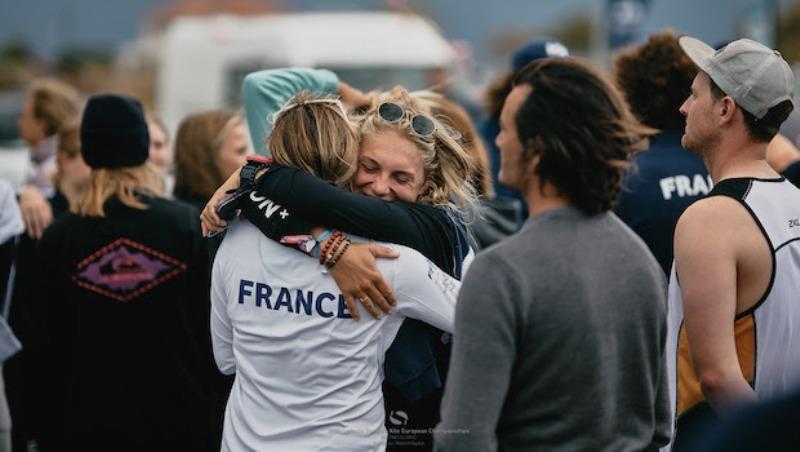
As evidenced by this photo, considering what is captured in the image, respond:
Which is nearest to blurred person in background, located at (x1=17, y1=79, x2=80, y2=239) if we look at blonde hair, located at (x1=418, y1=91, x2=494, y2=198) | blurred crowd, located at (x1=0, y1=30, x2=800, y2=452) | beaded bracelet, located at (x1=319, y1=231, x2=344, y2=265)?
blurred crowd, located at (x1=0, y1=30, x2=800, y2=452)

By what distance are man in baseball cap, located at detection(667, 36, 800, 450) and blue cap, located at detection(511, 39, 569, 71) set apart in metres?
2.55

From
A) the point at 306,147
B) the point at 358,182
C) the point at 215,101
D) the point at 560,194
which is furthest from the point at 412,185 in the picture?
the point at 215,101

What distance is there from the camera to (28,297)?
4.89 meters

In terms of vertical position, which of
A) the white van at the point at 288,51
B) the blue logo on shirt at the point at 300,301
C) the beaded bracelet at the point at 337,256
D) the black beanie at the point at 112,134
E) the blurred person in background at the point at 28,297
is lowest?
the white van at the point at 288,51

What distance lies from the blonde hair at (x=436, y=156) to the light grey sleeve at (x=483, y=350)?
1.00 meters

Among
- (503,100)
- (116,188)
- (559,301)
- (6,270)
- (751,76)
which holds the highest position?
(751,76)

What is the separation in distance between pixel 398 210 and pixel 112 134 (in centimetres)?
189

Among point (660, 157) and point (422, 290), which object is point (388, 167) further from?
point (660, 157)

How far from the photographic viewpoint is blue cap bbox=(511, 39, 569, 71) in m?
6.12

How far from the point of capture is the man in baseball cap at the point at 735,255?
322 cm

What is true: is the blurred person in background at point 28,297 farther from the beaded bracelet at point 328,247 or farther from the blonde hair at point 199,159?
the beaded bracelet at point 328,247

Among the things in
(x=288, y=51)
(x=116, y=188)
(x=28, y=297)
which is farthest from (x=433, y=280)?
(x=288, y=51)

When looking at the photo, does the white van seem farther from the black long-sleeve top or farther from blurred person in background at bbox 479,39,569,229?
the black long-sleeve top

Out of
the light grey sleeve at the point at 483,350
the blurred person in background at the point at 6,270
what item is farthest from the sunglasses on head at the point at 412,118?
the blurred person in background at the point at 6,270
